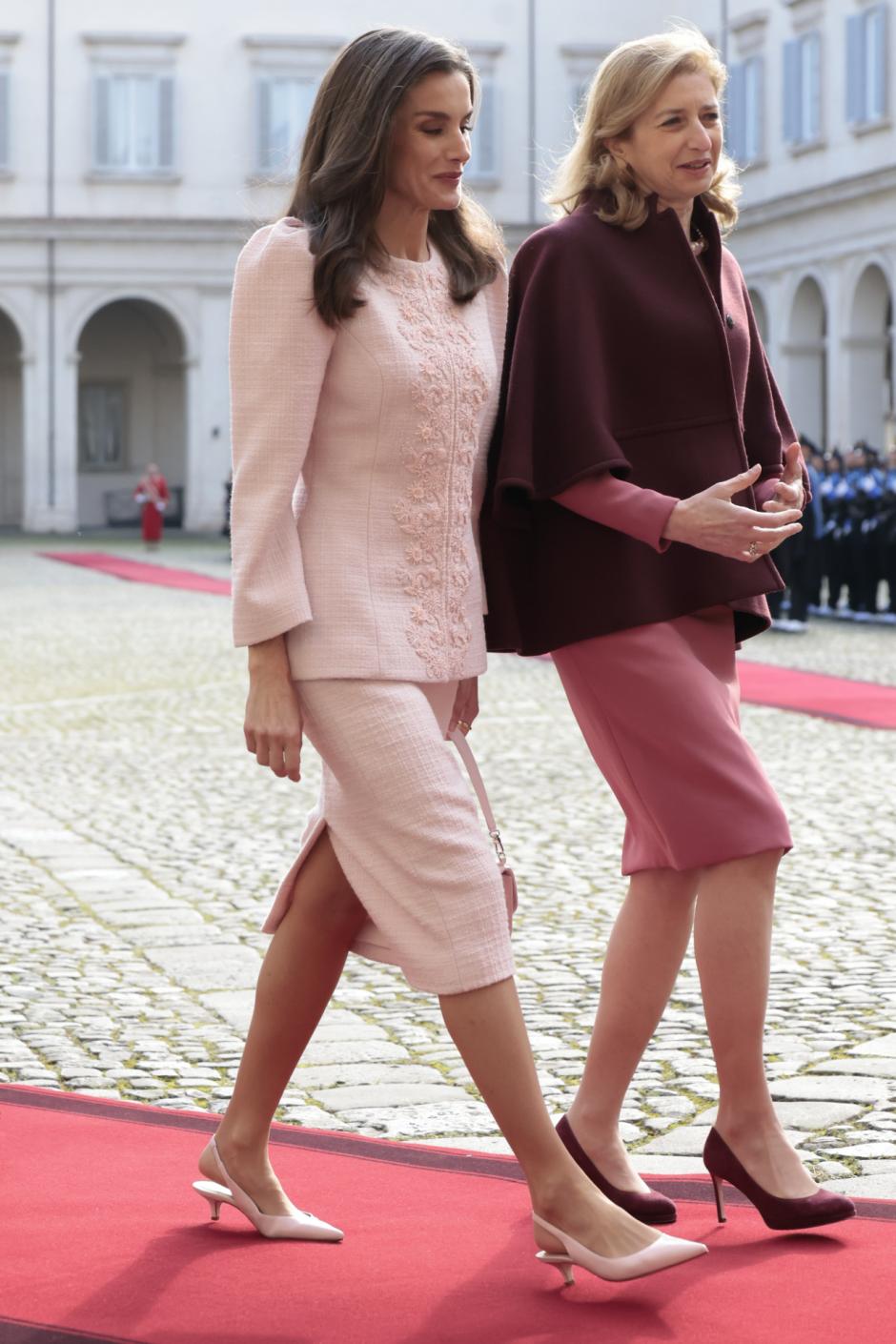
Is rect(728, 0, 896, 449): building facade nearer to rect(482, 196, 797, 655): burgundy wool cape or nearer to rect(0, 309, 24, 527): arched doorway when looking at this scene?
rect(0, 309, 24, 527): arched doorway

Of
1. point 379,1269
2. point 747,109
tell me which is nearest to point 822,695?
point 379,1269

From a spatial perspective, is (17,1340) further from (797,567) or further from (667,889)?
(797,567)

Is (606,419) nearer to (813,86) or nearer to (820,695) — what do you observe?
(820,695)

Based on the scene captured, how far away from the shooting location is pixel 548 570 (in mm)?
3449

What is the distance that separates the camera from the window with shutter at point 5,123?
40.5 meters

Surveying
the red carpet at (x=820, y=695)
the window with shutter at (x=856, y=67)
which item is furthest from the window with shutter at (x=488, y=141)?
the red carpet at (x=820, y=695)

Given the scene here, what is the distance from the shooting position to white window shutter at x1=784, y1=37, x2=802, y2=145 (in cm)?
3391

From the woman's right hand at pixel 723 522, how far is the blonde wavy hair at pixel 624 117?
0.46 meters

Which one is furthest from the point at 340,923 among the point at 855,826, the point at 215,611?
the point at 215,611

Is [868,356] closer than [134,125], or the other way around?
[868,356]

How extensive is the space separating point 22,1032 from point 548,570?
7.00 feet

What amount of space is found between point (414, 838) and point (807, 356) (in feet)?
107

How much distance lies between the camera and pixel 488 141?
41000mm

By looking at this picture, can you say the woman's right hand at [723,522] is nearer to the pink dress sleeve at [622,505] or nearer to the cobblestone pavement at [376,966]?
the pink dress sleeve at [622,505]
